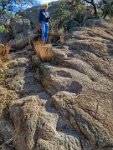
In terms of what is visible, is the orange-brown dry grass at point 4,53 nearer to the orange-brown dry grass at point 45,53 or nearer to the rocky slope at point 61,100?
the rocky slope at point 61,100

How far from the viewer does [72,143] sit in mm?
7195

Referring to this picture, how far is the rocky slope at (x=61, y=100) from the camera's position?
24.0 feet

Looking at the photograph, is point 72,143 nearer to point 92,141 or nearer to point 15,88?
point 92,141

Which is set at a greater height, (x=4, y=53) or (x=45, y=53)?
(x=45, y=53)

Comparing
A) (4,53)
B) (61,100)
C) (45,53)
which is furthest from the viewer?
(4,53)

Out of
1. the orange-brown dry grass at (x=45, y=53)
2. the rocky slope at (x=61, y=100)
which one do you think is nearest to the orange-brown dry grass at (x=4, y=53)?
the rocky slope at (x=61, y=100)

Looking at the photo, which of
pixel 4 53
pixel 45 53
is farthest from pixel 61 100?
pixel 4 53

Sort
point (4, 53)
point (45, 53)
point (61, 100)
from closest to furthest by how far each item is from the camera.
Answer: point (61, 100), point (45, 53), point (4, 53)

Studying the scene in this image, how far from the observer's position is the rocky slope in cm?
730

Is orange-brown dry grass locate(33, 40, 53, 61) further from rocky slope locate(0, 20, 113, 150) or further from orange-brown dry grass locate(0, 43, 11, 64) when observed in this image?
orange-brown dry grass locate(0, 43, 11, 64)

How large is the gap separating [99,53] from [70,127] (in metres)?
3.11

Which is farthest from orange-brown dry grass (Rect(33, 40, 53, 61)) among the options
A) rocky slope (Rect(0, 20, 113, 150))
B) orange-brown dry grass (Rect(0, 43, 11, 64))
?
orange-brown dry grass (Rect(0, 43, 11, 64))

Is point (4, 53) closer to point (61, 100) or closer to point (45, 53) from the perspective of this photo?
point (45, 53)

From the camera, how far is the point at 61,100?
8141 millimetres
